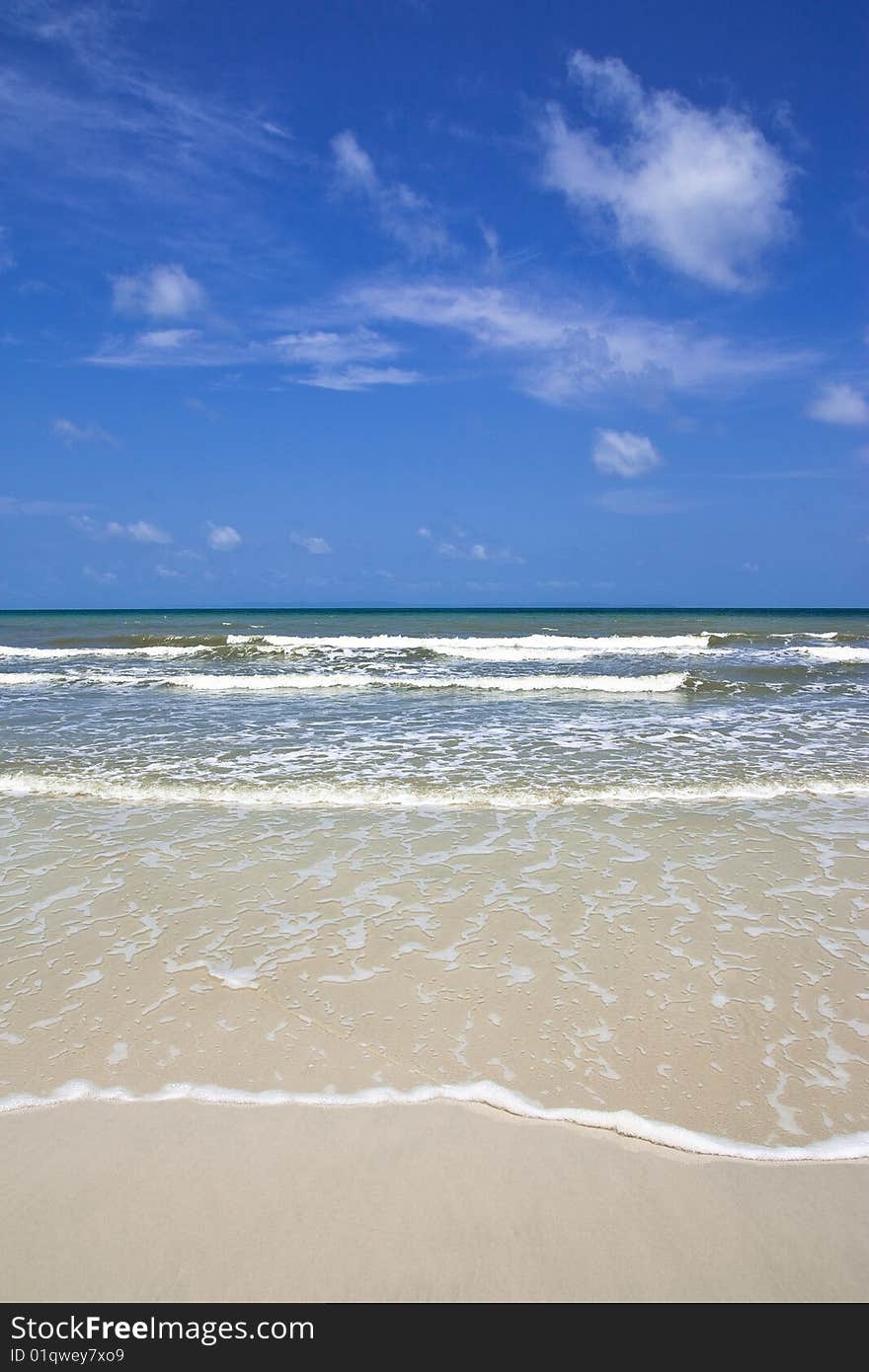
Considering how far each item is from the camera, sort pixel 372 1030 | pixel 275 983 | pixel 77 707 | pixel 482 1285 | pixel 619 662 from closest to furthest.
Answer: pixel 482 1285
pixel 372 1030
pixel 275 983
pixel 77 707
pixel 619 662

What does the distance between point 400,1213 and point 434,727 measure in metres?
9.59

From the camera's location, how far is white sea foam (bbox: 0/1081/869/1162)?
110 inches

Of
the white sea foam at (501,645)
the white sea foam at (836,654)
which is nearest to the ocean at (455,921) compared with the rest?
the white sea foam at (836,654)

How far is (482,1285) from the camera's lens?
7.31 feet

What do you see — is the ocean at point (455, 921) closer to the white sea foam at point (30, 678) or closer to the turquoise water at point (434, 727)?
the turquoise water at point (434, 727)

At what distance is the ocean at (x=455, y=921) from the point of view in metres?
3.28

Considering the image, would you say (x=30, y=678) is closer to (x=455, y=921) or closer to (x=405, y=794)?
(x=405, y=794)

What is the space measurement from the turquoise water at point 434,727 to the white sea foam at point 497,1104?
4491 mm

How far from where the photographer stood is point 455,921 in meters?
4.87

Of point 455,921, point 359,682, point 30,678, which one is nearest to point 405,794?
point 455,921

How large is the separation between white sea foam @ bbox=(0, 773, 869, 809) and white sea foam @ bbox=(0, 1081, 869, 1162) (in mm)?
4359

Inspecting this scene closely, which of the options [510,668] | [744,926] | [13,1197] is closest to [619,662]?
[510,668]

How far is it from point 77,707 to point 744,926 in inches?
512

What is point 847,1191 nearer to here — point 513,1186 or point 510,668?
point 513,1186
